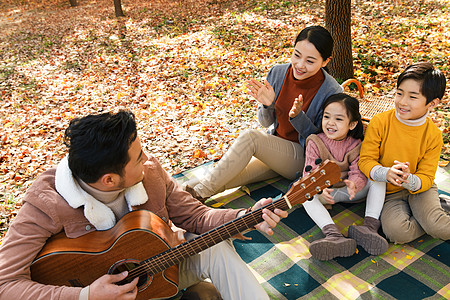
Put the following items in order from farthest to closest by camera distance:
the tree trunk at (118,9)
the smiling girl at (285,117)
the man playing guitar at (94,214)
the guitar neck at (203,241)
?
the tree trunk at (118,9) → the smiling girl at (285,117) → the guitar neck at (203,241) → the man playing guitar at (94,214)

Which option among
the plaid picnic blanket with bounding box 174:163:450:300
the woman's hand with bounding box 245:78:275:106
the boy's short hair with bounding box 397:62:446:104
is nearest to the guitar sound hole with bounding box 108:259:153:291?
the plaid picnic blanket with bounding box 174:163:450:300

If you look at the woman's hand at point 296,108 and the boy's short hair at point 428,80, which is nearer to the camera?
the boy's short hair at point 428,80

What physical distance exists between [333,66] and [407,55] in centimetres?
153

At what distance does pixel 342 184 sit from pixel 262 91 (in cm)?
107

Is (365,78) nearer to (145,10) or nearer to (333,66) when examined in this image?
(333,66)

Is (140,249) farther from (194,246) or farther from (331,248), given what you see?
(331,248)

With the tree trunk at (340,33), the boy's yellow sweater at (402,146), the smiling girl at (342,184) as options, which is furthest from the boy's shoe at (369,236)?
the tree trunk at (340,33)

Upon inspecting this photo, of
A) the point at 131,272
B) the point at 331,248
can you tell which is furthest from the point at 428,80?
the point at 131,272

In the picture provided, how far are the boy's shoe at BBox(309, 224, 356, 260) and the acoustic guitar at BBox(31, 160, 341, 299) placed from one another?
2.51 ft

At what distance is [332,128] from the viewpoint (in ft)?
9.21

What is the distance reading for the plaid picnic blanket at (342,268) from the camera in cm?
238

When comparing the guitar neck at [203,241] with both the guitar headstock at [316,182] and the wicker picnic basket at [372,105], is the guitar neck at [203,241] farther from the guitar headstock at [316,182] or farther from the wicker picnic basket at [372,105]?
the wicker picnic basket at [372,105]

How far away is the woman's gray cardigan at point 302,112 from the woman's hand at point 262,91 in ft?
0.32

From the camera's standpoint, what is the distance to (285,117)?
11.0 ft
